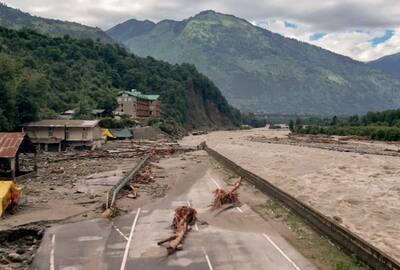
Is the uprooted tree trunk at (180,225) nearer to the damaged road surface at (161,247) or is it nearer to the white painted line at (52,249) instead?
the damaged road surface at (161,247)

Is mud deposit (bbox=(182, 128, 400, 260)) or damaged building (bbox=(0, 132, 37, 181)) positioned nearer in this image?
mud deposit (bbox=(182, 128, 400, 260))

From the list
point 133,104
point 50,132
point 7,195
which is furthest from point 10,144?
point 133,104

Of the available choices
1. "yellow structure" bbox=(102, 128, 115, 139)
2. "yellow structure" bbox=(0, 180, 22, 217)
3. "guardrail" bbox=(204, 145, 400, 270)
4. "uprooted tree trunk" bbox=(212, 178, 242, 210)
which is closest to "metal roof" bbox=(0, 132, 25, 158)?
"yellow structure" bbox=(0, 180, 22, 217)

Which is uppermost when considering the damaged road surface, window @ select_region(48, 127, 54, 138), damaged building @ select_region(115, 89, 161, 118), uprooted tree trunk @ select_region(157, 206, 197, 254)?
damaged building @ select_region(115, 89, 161, 118)

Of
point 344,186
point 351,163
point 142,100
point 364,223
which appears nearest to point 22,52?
point 142,100

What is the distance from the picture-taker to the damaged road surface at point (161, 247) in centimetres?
2264

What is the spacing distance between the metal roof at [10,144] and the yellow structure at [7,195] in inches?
367

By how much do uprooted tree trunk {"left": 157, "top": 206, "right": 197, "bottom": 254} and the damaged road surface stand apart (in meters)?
0.33

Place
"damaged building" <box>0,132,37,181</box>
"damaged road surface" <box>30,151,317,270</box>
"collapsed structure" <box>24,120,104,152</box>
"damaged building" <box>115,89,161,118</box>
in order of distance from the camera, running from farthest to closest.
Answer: "damaged building" <box>115,89,161,118</box> → "collapsed structure" <box>24,120,104,152</box> → "damaged building" <box>0,132,37,181</box> → "damaged road surface" <box>30,151,317,270</box>

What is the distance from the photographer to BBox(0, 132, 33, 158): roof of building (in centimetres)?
4206

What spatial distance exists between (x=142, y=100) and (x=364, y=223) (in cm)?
13564

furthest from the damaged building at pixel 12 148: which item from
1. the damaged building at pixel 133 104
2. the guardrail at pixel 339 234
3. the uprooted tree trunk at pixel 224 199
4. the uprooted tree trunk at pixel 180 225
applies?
the damaged building at pixel 133 104

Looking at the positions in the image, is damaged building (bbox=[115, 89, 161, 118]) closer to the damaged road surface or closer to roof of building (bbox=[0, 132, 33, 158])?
roof of building (bbox=[0, 132, 33, 158])

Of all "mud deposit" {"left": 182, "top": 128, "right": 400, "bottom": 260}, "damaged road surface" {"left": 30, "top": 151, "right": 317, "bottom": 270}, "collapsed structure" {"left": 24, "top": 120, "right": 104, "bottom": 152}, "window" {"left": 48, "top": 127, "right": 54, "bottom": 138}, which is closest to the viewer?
"damaged road surface" {"left": 30, "top": 151, "right": 317, "bottom": 270}
